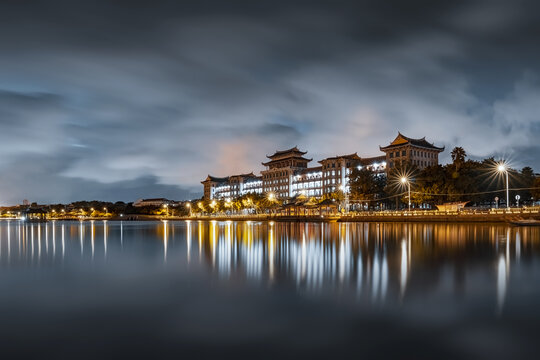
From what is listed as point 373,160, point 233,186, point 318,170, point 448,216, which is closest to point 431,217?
point 448,216

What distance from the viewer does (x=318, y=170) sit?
332ft

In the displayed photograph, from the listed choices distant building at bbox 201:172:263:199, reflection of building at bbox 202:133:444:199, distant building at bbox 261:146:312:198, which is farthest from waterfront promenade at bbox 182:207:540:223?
distant building at bbox 201:172:263:199

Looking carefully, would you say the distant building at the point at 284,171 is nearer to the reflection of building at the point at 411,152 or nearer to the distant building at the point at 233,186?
the distant building at the point at 233,186

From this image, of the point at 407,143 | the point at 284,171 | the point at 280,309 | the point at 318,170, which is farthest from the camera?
the point at 284,171

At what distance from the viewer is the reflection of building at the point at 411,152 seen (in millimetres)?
79500

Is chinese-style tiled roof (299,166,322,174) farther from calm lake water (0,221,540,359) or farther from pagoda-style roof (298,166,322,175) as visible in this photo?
calm lake water (0,221,540,359)

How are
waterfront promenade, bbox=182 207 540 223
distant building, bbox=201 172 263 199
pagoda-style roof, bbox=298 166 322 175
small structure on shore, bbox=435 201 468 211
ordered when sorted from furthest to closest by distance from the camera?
1. distant building, bbox=201 172 263 199
2. pagoda-style roof, bbox=298 166 322 175
3. small structure on shore, bbox=435 201 468 211
4. waterfront promenade, bbox=182 207 540 223

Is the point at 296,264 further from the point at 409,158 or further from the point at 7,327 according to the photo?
the point at 409,158

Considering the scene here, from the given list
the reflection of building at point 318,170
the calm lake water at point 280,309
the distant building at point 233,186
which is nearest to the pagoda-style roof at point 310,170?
the reflection of building at point 318,170

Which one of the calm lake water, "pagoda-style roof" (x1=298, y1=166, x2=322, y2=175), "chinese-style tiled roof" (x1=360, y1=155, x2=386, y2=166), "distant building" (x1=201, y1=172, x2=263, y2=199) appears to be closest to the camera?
the calm lake water

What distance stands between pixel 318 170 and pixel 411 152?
87.4 feet

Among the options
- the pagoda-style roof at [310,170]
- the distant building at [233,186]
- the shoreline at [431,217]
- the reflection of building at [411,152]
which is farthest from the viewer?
the distant building at [233,186]

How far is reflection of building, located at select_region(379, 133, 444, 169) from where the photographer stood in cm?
7950

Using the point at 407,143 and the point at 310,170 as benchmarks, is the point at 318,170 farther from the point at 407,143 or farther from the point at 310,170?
the point at 407,143
